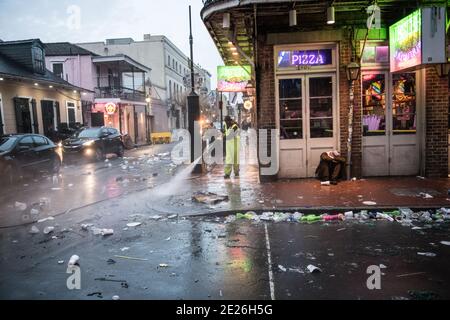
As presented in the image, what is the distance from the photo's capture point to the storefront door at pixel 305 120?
1059 cm

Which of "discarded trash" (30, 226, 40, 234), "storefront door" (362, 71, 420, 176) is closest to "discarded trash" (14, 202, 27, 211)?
"discarded trash" (30, 226, 40, 234)

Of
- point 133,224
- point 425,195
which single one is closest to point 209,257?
point 133,224

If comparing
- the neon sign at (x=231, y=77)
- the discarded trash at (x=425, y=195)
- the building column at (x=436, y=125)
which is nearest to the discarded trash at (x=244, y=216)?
the discarded trash at (x=425, y=195)

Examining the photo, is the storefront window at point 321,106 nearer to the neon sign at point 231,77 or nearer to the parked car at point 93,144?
the neon sign at point 231,77

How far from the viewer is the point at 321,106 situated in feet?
34.9

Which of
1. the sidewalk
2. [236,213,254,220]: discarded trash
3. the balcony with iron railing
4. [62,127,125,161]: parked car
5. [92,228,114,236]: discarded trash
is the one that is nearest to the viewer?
[92,228,114,236]: discarded trash

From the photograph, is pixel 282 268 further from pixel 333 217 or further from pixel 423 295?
pixel 333 217

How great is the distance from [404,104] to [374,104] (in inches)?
30.2

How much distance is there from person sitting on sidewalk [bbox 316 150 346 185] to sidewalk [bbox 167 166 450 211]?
9.3 inches

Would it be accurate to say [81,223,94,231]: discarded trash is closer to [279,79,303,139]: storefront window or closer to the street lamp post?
[279,79,303,139]: storefront window

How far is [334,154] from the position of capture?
406 inches

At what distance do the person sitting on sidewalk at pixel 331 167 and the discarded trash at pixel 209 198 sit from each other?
2897mm

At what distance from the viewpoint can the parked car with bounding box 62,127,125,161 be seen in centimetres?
1914

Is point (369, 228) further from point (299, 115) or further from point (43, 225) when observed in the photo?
point (43, 225)
